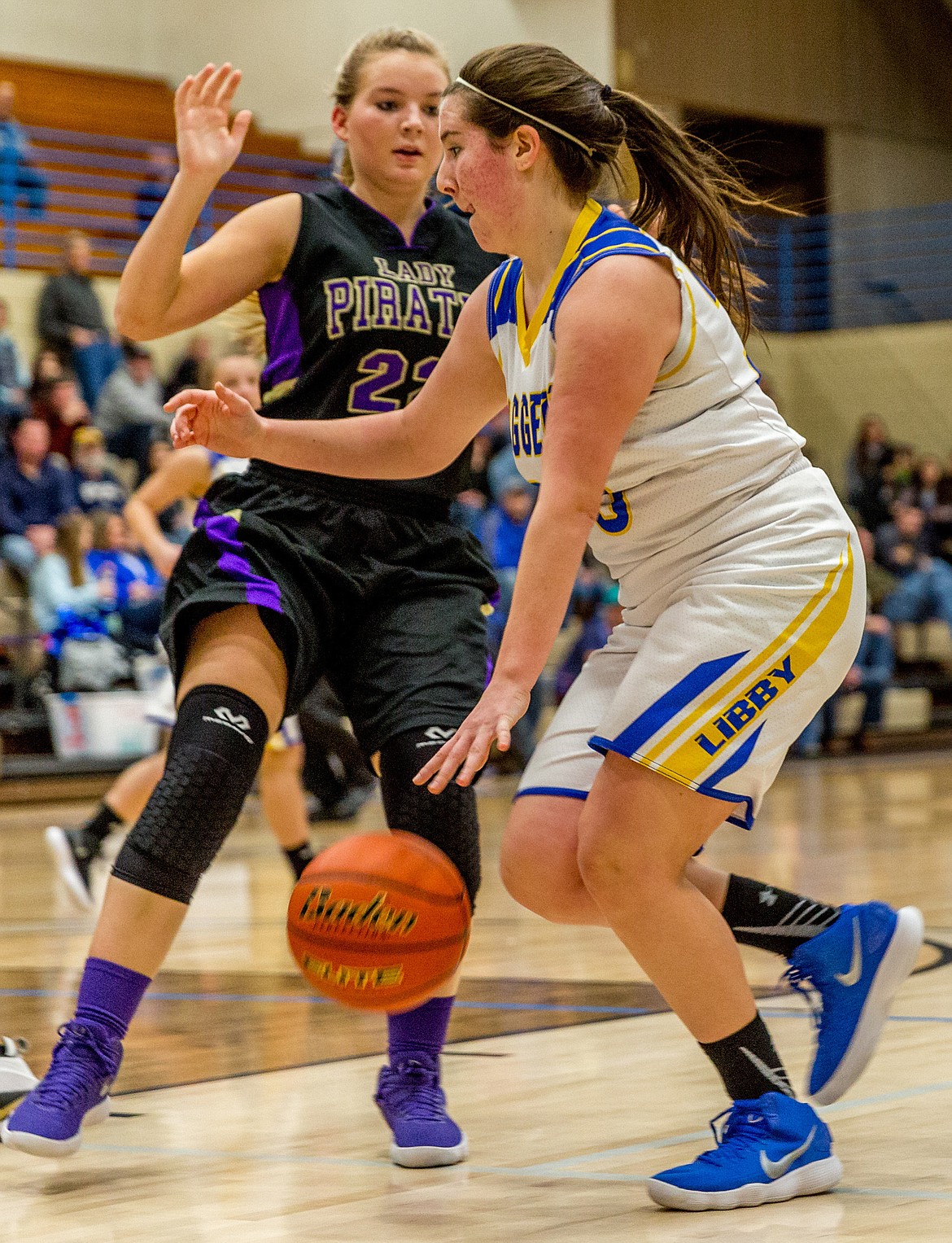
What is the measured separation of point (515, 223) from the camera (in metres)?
2.67

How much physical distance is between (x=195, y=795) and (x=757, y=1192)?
1.05m

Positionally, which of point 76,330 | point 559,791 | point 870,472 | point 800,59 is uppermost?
point 800,59

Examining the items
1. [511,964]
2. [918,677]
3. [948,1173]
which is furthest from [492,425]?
[948,1173]

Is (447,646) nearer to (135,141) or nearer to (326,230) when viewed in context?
(326,230)

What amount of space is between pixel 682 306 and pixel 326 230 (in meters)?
0.95

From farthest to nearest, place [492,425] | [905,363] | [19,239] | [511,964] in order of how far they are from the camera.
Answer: [905,363] < [19,239] < [492,425] < [511,964]

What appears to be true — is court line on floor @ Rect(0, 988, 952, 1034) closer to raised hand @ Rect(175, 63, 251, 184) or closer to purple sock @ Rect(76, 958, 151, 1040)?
purple sock @ Rect(76, 958, 151, 1040)

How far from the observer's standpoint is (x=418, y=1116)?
290 cm

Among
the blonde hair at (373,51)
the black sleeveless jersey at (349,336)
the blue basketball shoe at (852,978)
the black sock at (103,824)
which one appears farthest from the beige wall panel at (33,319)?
the blue basketball shoe at (852,978)

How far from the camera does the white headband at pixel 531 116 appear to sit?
262 cm

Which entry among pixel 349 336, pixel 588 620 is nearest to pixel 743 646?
pixel 349 336

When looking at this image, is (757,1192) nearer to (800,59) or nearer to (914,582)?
(914,582)

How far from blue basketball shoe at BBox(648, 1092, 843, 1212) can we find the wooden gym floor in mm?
28

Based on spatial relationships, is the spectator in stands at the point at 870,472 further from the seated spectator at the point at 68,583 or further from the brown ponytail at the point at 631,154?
the brown ponytail at the point at 631,154
